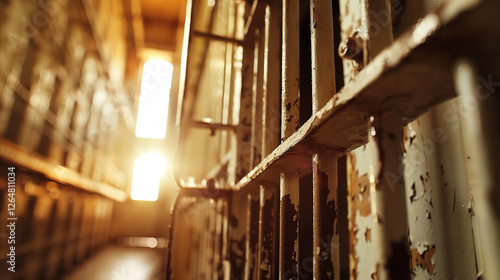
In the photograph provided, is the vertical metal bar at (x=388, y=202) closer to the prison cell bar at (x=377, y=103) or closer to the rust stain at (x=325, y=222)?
the prison cell bar at (x=377, y=103)

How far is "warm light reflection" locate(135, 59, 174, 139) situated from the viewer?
9.03 meters

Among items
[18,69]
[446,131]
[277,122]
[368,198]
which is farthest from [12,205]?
[446,131]

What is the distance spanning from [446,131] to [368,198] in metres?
0.23

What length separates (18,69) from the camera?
262 centimetres

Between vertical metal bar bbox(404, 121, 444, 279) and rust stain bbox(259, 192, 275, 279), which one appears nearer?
vertical metal bar bbox(404, 121, 444, 279)

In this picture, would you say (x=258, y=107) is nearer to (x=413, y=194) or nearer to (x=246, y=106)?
(x=246, y=106)

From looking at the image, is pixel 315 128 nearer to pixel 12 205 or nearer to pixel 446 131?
pixel 446 131

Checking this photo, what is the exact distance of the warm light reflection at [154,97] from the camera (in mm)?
9031

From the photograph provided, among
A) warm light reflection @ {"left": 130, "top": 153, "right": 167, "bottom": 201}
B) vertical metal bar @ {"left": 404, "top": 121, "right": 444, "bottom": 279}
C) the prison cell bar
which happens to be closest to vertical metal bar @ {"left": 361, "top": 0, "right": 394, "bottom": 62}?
the prison cell bar

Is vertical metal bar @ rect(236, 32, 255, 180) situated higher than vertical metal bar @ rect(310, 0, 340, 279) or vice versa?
vertical metal bar @ rect(236, 32, 255, 180)

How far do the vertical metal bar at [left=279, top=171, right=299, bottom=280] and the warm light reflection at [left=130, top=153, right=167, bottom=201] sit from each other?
9.10 m

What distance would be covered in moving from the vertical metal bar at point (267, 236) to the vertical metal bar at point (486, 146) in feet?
1.96

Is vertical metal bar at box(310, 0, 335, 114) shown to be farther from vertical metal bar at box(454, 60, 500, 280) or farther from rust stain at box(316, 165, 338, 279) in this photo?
vertical metal bar at box(454, 60, 500, 280)

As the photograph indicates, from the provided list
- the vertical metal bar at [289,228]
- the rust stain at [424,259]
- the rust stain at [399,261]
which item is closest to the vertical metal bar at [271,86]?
the vertical metal bar at [289,228]
